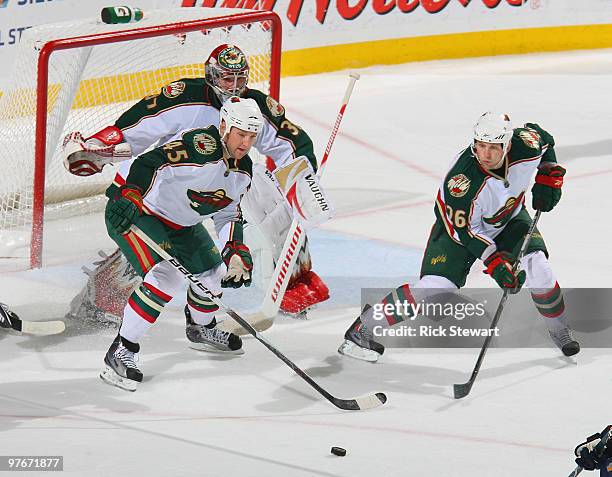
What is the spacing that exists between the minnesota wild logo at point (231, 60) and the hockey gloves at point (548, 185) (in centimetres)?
119

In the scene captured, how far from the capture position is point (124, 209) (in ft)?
14.9

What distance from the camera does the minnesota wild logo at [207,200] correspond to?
15.7ft

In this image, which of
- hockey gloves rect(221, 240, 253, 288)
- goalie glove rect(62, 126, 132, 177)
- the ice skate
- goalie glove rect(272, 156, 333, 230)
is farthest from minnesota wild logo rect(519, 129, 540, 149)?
goalie glove rect(62, 126, 132, 177)

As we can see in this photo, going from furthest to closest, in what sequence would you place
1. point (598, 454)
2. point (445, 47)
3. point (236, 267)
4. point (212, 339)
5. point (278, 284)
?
point (445, 47)
point (278, 284)
point (212, 339)
point (236, 267)
point (598, 454)

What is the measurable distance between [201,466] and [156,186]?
111 cm

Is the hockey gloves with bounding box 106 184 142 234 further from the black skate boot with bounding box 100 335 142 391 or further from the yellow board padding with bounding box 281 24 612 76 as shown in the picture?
the yellow board padding with bounding box 281 24 612 76

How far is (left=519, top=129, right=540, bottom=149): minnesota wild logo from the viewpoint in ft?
16.1

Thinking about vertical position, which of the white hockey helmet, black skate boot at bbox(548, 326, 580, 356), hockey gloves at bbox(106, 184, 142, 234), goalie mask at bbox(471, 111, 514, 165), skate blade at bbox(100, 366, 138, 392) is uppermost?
goalie mask at bbox(471, 111, 514, 165)

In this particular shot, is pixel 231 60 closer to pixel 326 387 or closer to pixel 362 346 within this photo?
pixel 362 346

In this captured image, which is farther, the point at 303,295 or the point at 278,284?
the point at 303,295

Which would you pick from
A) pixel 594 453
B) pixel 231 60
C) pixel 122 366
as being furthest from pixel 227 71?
pixel 594 453

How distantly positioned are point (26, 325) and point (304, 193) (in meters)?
1.11

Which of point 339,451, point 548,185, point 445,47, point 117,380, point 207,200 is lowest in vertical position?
point 445,47

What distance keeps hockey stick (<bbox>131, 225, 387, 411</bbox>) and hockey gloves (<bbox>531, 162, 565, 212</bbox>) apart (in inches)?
38.5
